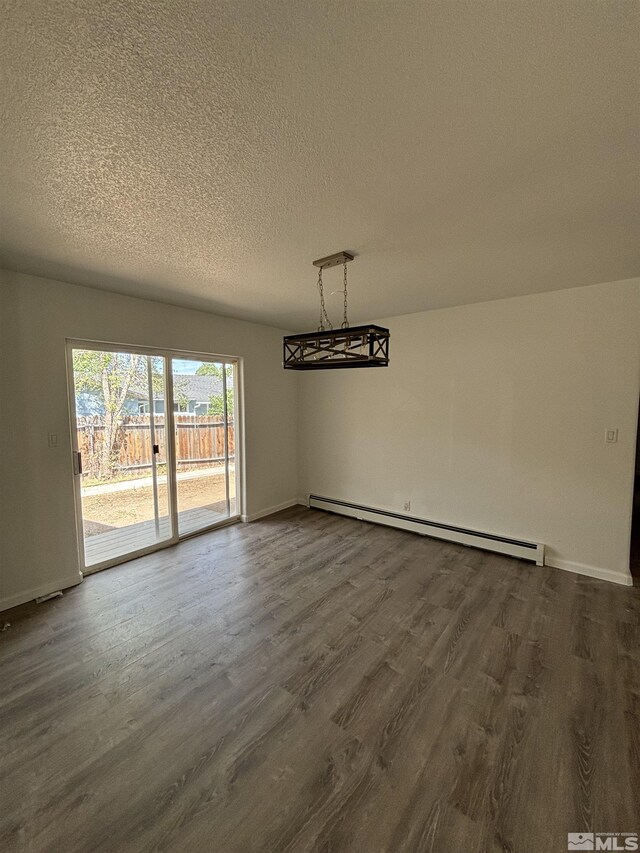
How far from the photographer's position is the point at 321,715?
1765 mm

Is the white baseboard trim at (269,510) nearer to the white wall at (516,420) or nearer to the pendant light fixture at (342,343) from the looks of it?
the white wall at (516,420)

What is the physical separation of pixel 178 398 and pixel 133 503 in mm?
1219

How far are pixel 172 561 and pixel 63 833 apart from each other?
222 cm

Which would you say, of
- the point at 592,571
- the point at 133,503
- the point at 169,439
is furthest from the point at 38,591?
the point at 592,571

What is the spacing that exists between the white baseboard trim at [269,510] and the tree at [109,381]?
1815 millimetres

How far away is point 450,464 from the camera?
388 centimetres

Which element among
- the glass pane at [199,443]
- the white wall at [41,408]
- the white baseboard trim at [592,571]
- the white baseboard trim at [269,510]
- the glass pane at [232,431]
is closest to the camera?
the white wall at [41,408]

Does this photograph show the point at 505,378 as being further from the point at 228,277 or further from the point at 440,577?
the point at 228,277

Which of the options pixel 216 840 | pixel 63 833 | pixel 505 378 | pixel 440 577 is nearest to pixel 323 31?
pixel 216 840

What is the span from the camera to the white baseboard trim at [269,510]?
4582 millimetres

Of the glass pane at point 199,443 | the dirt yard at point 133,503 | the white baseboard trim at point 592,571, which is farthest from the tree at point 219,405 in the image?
the white baseboard trim at point 592,571

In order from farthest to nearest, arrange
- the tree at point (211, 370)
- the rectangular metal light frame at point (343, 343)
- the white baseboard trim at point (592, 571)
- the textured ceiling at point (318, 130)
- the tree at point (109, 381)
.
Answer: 1. the tree at point (211, 370)
2. the tree at point (109, 381)
3. the white baseboard trim at point (592, 571)
4. the rectangular metal light frame at point (343, 343)
5. the textured ceiling at point (318, 130)

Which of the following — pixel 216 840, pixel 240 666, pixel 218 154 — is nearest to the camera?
pixel 216 840

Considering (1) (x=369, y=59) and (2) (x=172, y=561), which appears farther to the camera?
(2) (x=172, y=561)
